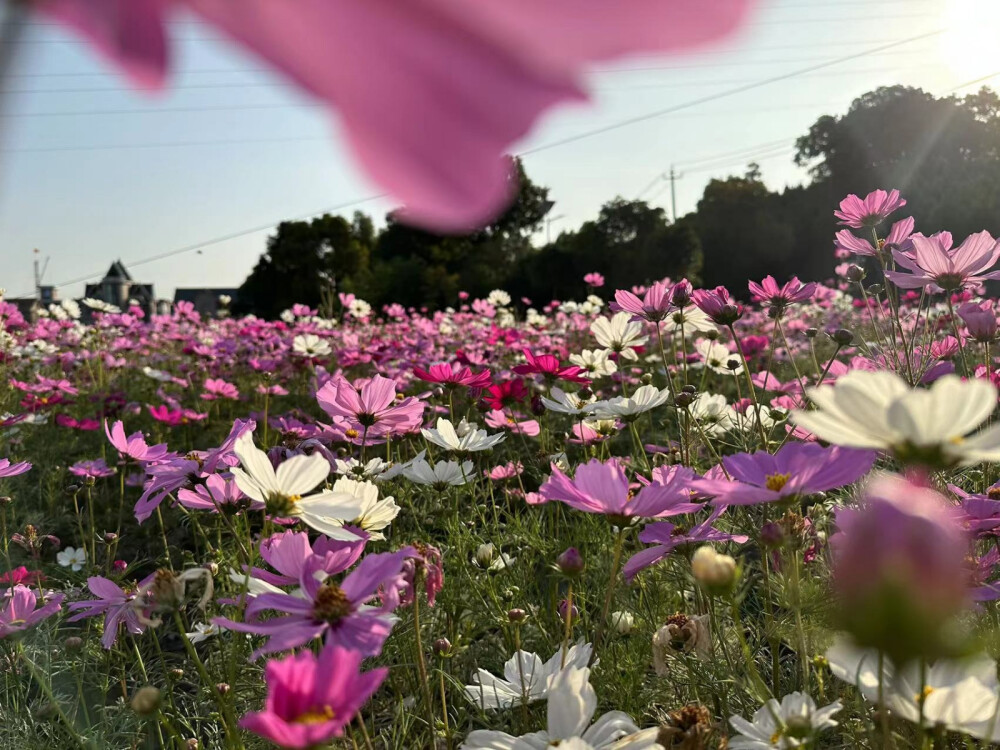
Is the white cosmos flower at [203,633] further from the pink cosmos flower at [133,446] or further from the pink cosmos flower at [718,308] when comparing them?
the pink cosmos flower at [718,308]

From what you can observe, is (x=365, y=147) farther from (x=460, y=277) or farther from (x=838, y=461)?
(x=460, y=277)

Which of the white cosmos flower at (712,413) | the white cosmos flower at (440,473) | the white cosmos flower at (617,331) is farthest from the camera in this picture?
the white cosmos flower at (617,331)

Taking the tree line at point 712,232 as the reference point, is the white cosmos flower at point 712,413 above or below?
below

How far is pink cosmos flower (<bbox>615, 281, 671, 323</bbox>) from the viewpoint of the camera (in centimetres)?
126

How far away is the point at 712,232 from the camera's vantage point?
17984 mm

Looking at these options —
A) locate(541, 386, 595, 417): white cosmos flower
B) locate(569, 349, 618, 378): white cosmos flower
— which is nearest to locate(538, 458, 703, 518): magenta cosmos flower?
locate(541, 386, 595, 417): white cosmos flower

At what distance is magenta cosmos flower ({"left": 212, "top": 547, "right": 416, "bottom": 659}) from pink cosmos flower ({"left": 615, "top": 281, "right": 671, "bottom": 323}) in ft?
2.79

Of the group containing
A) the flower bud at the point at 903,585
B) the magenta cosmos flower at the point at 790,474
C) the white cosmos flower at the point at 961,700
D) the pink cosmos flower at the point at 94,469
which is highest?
the flower bud at the point at 903,585

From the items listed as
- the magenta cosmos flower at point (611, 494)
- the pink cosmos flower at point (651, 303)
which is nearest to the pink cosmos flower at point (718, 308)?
the pink cosmos flower at point (651, 303)

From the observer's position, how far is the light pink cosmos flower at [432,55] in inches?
3.6

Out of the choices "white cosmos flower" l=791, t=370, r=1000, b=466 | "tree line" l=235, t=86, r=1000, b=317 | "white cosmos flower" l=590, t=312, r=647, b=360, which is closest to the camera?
"white cosmos flower" l=791, t=370, r=1000, b=466

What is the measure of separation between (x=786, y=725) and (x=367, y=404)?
2.16 ft

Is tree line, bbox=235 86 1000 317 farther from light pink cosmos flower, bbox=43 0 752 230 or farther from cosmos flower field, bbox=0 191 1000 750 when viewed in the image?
light pink cosmos flower, bbox=43 0 752 230

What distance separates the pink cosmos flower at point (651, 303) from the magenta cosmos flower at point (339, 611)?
2.79 ft
